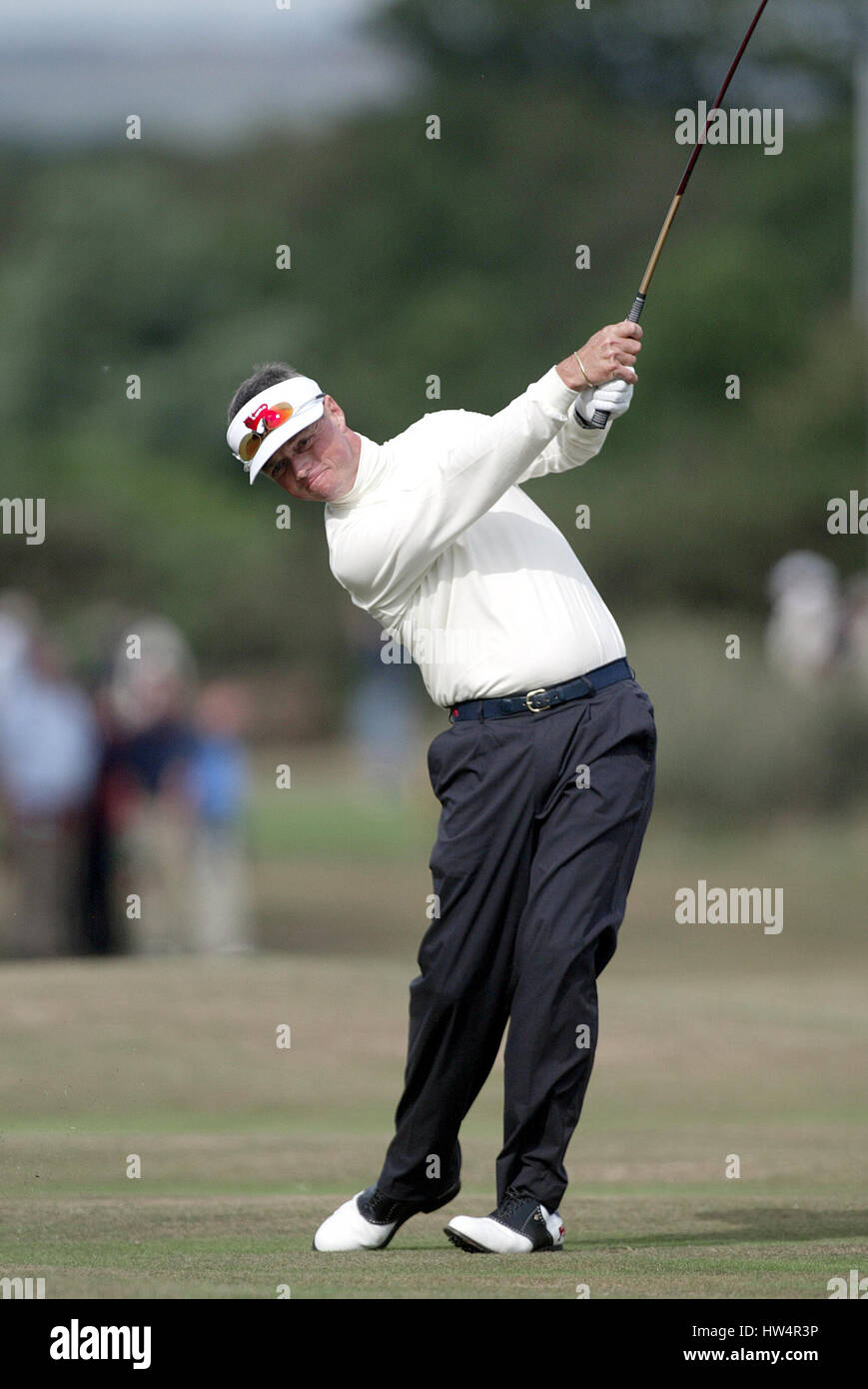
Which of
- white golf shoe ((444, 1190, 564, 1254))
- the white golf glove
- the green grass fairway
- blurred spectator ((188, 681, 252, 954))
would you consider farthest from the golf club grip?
blurred spectator ((188, 681, 252, 954))

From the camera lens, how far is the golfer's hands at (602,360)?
262 inches

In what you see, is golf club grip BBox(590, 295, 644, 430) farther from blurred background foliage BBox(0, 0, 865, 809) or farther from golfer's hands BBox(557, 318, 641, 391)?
blurred background foliage BBox(0, 0, 865, 809)

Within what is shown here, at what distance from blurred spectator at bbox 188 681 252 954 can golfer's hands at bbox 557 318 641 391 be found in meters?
9.49

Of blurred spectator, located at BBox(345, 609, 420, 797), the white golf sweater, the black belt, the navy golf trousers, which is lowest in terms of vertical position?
the navy golf trousers

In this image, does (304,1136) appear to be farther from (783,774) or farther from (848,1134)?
(783,774)

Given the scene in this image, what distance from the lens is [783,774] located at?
875 inches

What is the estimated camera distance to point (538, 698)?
6711 millimetres

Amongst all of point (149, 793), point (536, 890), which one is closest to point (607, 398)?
point (536, 890)

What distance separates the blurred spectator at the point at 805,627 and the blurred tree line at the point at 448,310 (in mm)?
3279

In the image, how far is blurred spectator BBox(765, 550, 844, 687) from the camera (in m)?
24.7

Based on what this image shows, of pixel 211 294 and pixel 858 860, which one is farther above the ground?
pixel 211 294

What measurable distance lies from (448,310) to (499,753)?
49872mm
